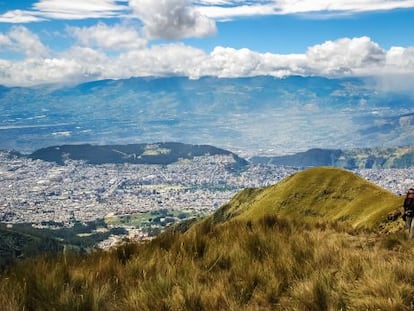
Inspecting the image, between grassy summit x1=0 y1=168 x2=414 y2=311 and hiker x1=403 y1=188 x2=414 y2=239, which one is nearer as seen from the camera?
grassy summit x1=0 y1=168 x2=414 y2=311

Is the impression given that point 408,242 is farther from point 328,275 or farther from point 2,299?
point 2,299

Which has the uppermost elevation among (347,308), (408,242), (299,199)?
(347,308)

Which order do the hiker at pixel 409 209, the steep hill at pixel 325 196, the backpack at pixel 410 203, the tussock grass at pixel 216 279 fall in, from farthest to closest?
the steep hill at pixel 325 196 < the backpack at pixel 410 203 < the hiker at pixel 409 209 < the tussock grass at pixel 216 279

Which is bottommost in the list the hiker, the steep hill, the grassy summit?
the steep hill

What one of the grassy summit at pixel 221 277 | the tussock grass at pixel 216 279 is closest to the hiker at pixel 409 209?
the grassy summit at pixel 221 277

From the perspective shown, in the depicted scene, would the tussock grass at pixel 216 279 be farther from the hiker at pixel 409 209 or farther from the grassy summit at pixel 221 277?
the hiker at pixel 409 209

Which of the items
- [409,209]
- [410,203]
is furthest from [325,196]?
[409,209]

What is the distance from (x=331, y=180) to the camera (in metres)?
72.4

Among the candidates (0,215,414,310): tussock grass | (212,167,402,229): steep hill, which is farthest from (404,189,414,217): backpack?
(212,167,402,229): steep hill

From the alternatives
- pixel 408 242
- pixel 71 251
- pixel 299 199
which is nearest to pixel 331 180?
pixel 299 199

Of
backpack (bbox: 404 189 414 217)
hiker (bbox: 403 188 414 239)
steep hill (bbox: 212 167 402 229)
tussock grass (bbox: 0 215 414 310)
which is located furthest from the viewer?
steep hill (bbox: 212 167 402 229)

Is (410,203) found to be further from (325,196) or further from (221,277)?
(325,196)

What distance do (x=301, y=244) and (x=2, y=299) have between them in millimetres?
7412

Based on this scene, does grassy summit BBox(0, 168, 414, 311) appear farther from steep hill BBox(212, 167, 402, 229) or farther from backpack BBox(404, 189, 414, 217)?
steep hill BBox(212, 167, 402, 229)
